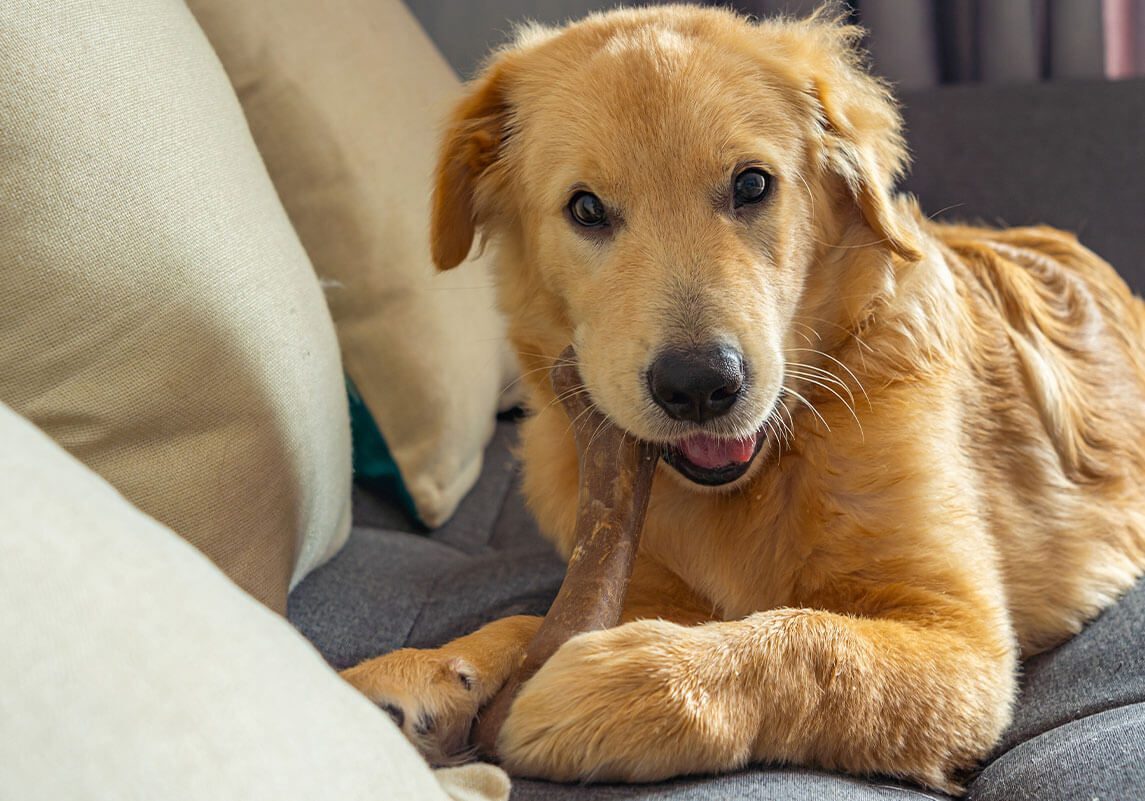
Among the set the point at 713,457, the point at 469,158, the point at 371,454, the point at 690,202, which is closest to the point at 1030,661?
the point at 713,457

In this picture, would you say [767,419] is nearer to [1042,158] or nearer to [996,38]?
[1042,158]

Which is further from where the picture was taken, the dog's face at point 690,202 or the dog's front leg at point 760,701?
the dog's face at point 690,202

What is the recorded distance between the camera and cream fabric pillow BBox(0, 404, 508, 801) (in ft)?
2.23

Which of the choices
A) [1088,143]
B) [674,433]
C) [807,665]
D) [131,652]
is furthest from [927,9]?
[131,652]

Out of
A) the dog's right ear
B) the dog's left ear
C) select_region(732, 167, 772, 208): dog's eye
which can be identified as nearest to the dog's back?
the dog's left ear

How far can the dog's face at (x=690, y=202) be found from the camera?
1.34 m

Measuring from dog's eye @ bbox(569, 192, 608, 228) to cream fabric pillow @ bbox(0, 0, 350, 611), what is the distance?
44 centimetres

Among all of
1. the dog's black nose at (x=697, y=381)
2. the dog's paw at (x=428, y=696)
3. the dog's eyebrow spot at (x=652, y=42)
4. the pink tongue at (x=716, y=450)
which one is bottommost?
the dog's paw at (x=428, y=696)

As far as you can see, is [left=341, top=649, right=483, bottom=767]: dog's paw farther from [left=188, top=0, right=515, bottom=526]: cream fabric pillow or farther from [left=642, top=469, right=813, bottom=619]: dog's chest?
[left=188, top=0, right=515, bottom=526]: cream fabric pillow

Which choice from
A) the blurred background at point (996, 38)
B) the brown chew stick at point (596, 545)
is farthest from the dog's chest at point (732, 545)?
the blurred background at point (996, 38)

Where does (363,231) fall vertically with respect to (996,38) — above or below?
above

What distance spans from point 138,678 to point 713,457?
885 mm

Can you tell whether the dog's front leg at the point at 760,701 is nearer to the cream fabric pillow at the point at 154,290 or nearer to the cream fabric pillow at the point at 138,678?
the cream fabric pillow at the point at 138,678

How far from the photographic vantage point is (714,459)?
57.1 inches
